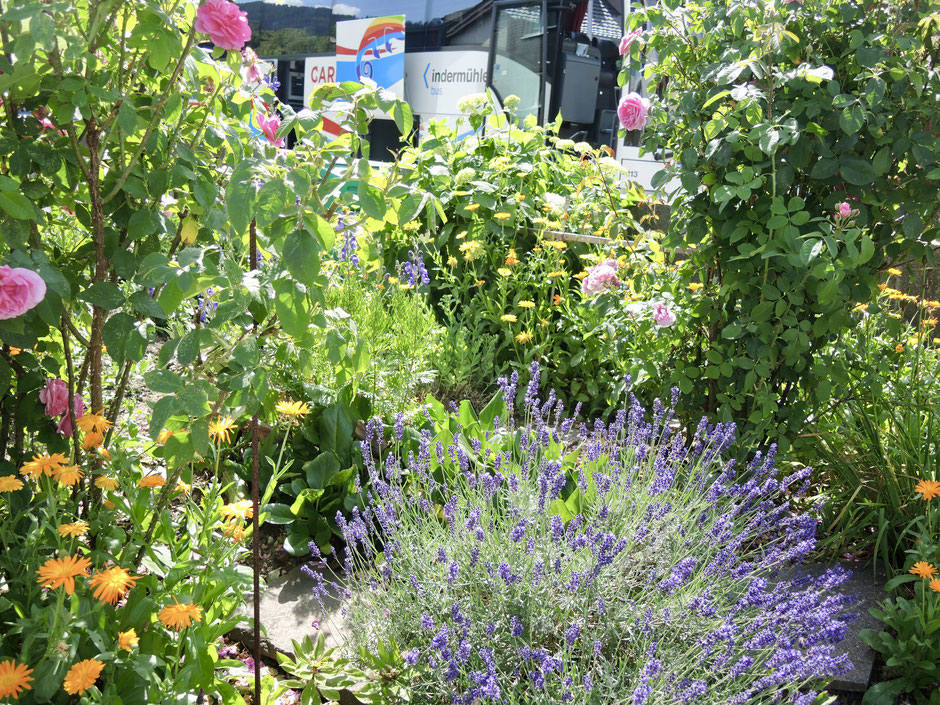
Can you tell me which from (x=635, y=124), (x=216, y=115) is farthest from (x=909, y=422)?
(x=216, y=115)

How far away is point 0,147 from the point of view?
5.38 feet

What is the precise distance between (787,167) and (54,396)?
2.26 meters

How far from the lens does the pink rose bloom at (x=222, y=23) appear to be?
1589 millimetres

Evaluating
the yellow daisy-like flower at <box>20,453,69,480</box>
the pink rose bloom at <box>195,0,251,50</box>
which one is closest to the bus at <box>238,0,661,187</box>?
the pink rose bloom at <box>195,0,251,50</box>

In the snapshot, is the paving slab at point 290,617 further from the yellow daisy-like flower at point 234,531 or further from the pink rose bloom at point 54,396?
the pink rose bloom at point 54,396

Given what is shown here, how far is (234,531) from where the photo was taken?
1810 mm

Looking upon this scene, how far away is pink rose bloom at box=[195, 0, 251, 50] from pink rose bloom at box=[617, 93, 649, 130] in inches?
67.6

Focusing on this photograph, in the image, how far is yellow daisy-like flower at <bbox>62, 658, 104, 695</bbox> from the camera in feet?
4.57

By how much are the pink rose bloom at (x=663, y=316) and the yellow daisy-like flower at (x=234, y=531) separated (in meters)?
1.75

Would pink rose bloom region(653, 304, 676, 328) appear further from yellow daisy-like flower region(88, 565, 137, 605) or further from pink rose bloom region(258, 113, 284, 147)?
yellow daisy-like flower region(88, 565, 137, 605)

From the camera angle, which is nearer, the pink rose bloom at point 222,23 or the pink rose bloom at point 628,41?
the pink rose bloom at point 222,23

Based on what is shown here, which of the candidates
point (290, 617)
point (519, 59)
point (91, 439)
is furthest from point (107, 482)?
Answer: point (519, 59)

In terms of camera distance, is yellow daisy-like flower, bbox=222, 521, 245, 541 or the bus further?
the bus

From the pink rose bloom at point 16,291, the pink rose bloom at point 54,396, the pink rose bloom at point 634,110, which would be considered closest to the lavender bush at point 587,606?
the pink rose bloom at point 54,396
